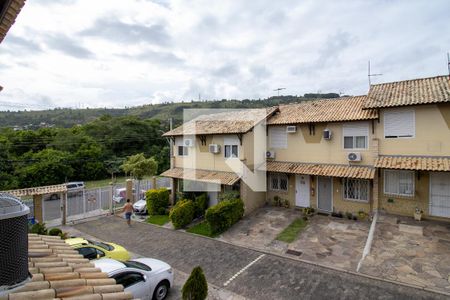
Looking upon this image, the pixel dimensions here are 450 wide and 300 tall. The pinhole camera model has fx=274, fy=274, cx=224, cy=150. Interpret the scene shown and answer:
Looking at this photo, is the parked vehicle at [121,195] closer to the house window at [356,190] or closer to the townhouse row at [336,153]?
the townhouse row at [336,153]

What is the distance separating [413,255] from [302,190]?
7.63 meters

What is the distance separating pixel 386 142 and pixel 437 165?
2625 millimetres

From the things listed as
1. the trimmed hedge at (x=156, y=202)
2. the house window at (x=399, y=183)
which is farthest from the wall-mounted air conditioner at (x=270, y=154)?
the trimmed hedge at (x=156, y=202)

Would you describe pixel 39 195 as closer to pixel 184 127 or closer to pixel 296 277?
pixel 184 127

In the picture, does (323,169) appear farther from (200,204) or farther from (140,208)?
(140,208)

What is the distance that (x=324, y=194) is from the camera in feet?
57.3

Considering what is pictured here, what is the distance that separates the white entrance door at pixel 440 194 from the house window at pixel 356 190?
3004 millimetres

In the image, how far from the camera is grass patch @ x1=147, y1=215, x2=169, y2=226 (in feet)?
61.2

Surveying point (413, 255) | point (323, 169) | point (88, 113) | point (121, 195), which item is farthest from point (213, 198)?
point (88, 113)

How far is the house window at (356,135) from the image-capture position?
1571cm

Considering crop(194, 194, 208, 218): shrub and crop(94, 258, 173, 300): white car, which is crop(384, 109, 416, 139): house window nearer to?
crop(194, 194, 208, 218): shrub

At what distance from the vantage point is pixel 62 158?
43.2 m

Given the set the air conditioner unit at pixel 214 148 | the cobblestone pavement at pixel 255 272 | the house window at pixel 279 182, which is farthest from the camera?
the house window at pixel 279 182

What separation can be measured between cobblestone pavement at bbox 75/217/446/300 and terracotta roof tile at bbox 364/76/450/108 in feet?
29.3
